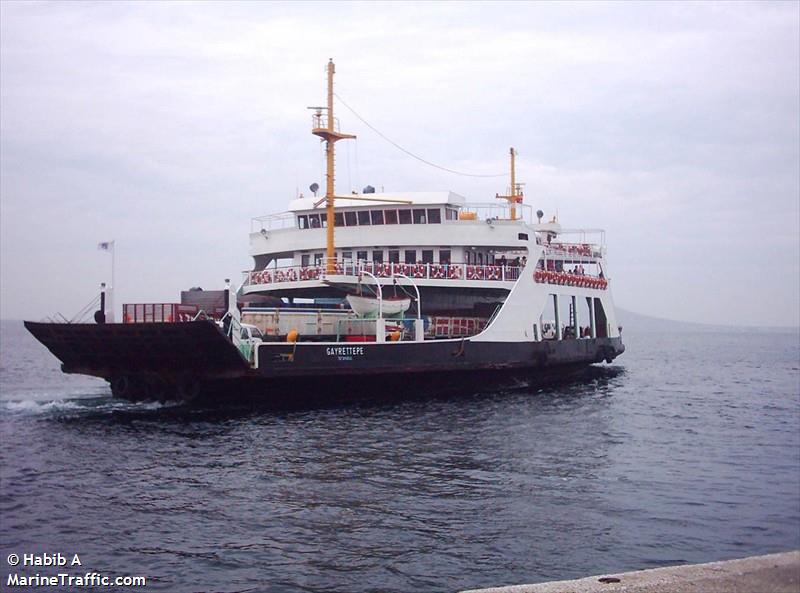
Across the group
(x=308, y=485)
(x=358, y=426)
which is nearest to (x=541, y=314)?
(x=358, y=426)

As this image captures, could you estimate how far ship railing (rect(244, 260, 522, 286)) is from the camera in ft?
87.5

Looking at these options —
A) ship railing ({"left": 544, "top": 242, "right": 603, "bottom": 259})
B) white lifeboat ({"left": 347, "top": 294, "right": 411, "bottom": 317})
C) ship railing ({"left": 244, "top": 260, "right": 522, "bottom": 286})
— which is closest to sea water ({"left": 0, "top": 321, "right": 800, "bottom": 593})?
white lifeboat ({"left": 347, "top": 294, "right": 411, "bottom": 317})

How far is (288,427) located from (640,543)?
10.6m

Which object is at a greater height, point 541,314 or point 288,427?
point 541,314

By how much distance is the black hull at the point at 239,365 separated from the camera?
788 inches

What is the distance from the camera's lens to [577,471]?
47.6ft

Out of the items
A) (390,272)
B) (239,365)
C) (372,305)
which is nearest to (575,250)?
(390,272)

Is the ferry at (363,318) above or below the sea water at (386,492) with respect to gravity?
above

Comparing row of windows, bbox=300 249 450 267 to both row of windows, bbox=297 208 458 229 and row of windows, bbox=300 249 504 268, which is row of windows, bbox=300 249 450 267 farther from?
row of windows, bbox=297 208 458 229

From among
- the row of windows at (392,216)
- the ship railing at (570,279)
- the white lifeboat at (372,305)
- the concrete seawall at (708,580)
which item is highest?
the row of windows at (392,216)

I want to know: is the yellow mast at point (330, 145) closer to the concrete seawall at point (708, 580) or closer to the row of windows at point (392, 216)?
the row of windows at point (392, 216)

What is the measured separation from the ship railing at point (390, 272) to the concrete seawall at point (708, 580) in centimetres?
1966

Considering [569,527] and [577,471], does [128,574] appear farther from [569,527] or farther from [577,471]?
[577,471]

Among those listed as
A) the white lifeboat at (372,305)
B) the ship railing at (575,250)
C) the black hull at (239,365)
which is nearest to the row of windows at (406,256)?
the white lifeboat at (372,305)
